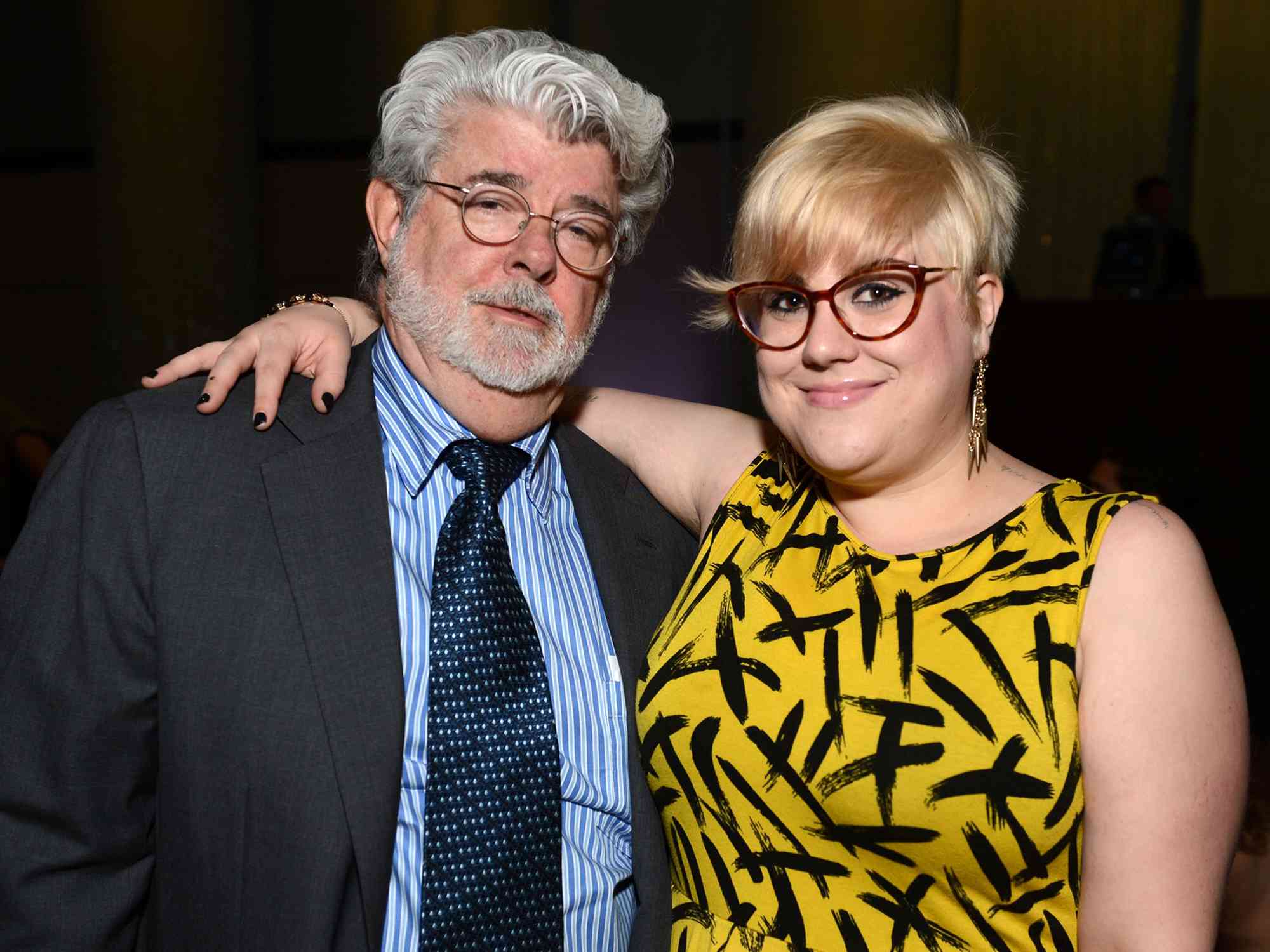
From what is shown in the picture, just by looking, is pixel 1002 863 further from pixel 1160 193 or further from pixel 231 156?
pixel 231 156

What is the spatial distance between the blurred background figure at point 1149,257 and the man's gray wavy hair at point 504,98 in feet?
14.5

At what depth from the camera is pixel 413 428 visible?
160 cm

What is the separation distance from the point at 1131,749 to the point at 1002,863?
20 cm

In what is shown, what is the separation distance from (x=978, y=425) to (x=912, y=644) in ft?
1.10

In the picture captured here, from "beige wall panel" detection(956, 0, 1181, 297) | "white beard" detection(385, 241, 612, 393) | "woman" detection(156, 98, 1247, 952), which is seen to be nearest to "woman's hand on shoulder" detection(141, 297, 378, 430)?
"woman" detection(156, 98, 1247, 952)

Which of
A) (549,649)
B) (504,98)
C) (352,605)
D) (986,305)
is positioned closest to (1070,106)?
(986,305)

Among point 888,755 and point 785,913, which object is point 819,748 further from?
point 785,913

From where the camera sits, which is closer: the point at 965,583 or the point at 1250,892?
the point at 965,583

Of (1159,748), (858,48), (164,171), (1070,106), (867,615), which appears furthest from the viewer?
(1070,106)

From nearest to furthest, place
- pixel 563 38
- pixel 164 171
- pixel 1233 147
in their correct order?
1. pixel 164 171
2. pixel 1233 147
3. pixel 563 38

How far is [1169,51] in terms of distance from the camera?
327 inches

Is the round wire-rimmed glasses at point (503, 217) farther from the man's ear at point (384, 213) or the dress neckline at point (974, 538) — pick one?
the dress neckline at point (974, 538)

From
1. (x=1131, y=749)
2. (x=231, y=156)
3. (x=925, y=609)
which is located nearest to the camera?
(x=1131, y=749)

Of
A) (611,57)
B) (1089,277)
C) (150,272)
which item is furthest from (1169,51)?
(150,272)
